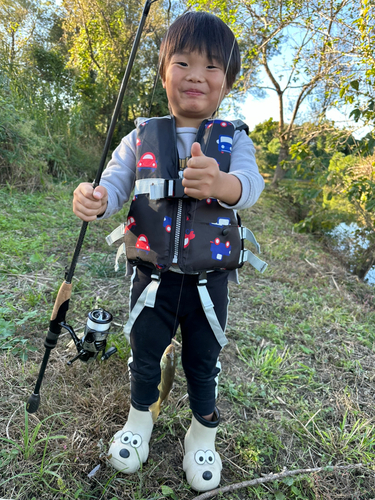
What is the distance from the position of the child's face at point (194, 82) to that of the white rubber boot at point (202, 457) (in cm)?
149

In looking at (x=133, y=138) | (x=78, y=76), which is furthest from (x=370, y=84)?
(x=78, y=76)

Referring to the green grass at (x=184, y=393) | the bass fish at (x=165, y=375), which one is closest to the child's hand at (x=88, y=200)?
the bass fish at (x=165, y=375)

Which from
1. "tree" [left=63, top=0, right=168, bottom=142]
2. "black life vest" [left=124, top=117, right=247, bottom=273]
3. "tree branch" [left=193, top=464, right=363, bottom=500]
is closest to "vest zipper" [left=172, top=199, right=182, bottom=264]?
"black life vest" [left=124, top=117, right=247, bottom=273]

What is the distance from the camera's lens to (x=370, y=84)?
12.5ft

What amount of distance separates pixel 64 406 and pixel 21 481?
0.39 meters

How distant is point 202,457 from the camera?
1516 millimetres

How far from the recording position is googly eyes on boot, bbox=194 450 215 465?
→ 150 centimetres

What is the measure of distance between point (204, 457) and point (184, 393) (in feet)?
1.60

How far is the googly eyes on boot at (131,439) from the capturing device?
1.51m

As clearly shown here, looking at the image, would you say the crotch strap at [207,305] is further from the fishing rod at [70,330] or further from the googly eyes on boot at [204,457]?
the googly eyes on boot at [204,457]

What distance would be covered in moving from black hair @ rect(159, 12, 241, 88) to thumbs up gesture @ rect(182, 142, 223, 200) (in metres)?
0.51

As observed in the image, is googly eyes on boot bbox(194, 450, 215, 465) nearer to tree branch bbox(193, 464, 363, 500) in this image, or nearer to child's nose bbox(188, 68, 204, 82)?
tree branch bbox(193, 464, 363, 500)

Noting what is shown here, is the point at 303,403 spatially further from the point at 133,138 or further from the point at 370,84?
the point at 370,84

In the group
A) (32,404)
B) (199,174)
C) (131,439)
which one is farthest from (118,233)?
(131,439)
